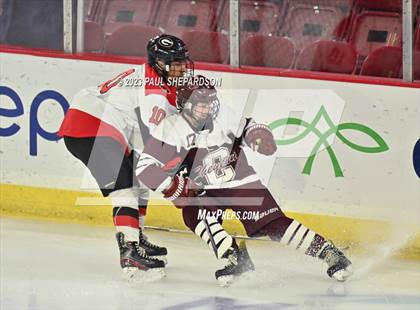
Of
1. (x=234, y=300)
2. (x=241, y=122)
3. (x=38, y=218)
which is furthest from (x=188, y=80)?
(x=38, y=218)

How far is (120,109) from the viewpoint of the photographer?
4637 mm

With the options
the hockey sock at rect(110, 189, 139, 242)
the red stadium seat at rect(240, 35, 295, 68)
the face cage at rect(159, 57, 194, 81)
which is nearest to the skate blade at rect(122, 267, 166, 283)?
the hockey sock at rect(110, 189, 139, 242)

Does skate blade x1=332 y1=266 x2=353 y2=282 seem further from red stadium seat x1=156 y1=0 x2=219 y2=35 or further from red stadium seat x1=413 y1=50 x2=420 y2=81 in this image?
red stadium seat x1=156 y1=0 x2=219 y2=35

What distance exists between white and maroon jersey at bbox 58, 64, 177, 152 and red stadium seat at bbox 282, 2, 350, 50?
1.08 meters

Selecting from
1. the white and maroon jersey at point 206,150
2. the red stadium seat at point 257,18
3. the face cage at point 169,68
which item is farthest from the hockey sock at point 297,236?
the red stadium seat at point 257,18

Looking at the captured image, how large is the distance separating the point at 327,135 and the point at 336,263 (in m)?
0.75

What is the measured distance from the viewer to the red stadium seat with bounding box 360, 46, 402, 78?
5012 millimetres

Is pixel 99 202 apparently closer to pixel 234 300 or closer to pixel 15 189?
pixel 15 189

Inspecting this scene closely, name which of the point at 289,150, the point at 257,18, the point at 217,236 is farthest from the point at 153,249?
the point at 257,18

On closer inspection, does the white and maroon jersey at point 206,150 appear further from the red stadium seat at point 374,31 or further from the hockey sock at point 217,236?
the red stadium seat at point 374,31

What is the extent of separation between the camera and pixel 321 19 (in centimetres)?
539

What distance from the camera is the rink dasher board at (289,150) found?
195 inches

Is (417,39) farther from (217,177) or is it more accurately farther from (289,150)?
(217,177)

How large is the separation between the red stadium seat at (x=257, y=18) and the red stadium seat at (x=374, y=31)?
0.39 meters
